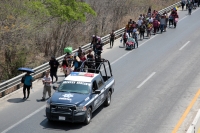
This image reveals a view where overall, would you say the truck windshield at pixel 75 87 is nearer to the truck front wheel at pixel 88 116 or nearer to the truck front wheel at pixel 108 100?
the truck front wheel at pixel 88 116

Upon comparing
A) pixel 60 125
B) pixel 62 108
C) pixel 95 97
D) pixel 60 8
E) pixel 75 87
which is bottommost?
pixel 60 125

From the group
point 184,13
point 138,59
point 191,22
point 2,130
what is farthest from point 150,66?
point 184,13

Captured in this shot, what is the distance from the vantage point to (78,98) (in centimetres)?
1764

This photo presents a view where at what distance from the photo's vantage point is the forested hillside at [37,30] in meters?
26.4

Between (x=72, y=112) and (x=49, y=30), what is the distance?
15.8 metres

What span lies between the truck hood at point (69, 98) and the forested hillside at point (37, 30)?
8019 mm

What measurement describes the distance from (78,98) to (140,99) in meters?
4.54

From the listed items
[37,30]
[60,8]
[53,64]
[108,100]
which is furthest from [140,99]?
[60,8]

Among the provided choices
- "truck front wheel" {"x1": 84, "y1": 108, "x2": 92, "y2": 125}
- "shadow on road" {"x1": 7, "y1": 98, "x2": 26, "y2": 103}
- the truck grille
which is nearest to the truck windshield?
"truck front wheel" {"x1": 84, "y1": 108, "x2": 92, "y2": 125}

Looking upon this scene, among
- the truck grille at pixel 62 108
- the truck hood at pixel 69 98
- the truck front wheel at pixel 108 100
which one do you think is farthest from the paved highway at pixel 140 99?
the truck hood at pixel 69 98

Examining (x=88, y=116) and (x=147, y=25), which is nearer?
(x=88, y=116)

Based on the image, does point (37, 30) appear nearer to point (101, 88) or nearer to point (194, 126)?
point (101, 88)

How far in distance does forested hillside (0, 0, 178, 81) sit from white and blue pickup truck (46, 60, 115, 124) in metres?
7.40

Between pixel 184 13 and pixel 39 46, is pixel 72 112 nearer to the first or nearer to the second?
pixel 39 46
